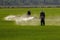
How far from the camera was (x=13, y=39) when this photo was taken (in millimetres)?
23109

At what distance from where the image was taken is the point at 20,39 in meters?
23.1

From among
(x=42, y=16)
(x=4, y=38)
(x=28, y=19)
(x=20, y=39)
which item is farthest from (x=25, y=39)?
(x=28, y=19)

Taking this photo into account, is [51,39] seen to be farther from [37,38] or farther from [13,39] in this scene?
[13,39]

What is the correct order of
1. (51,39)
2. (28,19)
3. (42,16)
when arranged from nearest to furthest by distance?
(51,39) < (42,16) < (28,19)

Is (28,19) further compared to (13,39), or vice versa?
(28,19)

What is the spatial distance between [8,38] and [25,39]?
1593 mm

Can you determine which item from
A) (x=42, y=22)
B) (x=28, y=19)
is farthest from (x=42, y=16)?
(x=28, y=19)

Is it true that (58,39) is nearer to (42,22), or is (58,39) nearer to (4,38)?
(4,38)

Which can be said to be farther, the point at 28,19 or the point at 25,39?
the point at 28,19

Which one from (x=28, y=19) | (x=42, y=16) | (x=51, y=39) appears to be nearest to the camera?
(x=51, y=39)

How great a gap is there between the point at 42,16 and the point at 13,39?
439 inches

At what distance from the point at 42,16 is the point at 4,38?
10704mm

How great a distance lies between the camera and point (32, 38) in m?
23.6

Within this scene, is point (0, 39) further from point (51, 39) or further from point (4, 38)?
point (51, 39)
